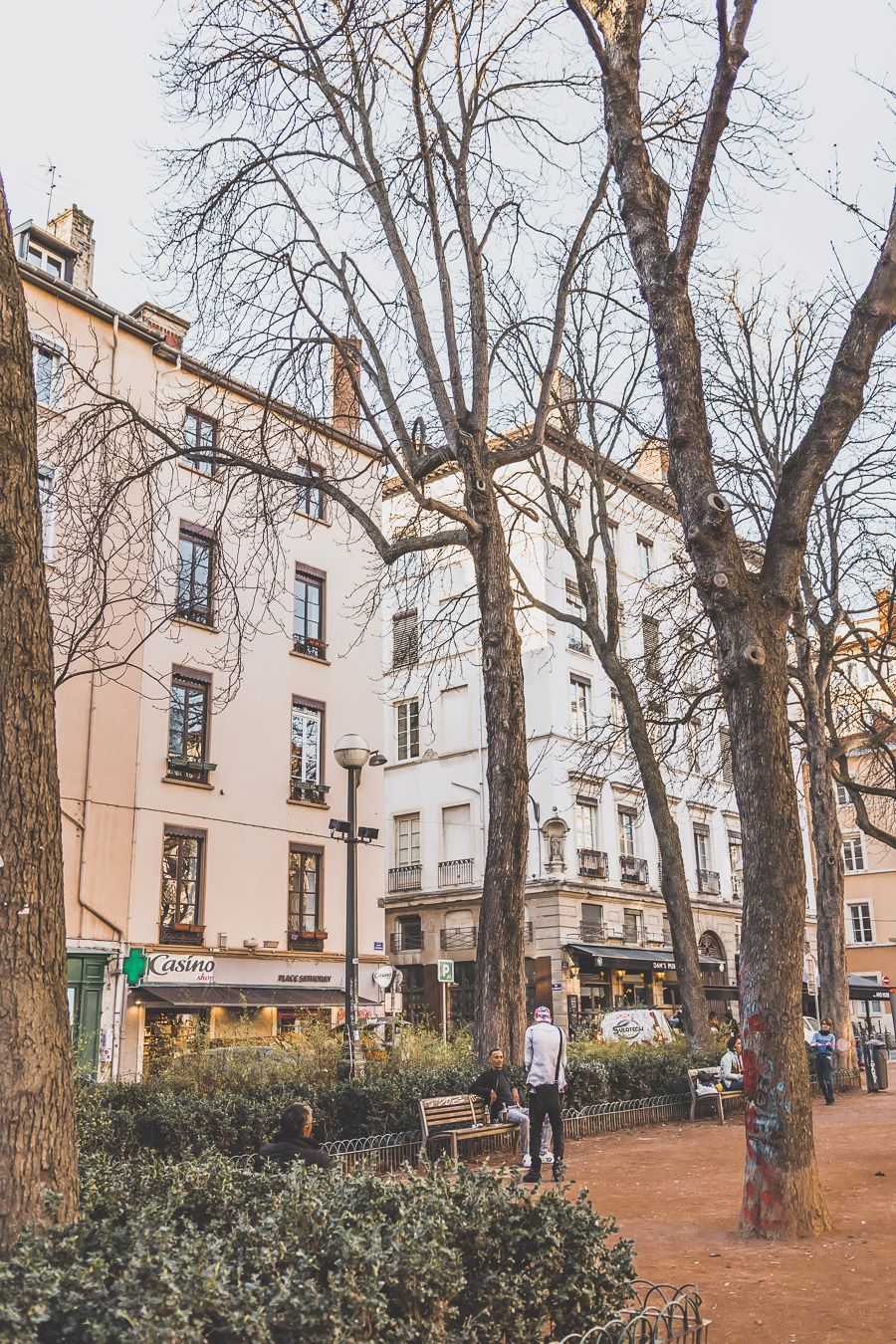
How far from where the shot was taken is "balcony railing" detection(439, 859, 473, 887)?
3703 cm

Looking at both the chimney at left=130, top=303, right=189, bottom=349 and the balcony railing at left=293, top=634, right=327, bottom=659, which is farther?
the balcony railing at left=293, top=634, right=327, bottom=659

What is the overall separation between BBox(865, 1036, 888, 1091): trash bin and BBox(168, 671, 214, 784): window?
14.8m

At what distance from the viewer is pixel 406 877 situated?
38.8 meters

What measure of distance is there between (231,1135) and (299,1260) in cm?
696

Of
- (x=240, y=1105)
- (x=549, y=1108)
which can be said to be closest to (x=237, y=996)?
(x=240, y=1105)

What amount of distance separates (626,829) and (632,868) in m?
1.44

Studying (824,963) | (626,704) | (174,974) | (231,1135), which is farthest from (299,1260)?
(824,963)

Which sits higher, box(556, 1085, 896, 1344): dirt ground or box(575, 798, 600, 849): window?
box(575, 798, 600, 849): window

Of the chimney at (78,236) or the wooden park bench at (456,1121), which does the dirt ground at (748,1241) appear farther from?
the chimney at (78,236)

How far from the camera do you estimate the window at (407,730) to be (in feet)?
131

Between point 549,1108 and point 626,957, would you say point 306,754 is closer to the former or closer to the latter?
point 626,957

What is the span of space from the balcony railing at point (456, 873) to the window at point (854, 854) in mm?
22887

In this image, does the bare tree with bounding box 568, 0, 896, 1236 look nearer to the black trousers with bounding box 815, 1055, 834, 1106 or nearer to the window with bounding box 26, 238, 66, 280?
the black trousers with bounding box 815, 1055, 834, 1106

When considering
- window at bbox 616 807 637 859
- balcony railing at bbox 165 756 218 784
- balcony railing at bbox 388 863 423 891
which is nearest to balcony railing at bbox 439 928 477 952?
balcony railing at bbox 388 863 423 891
